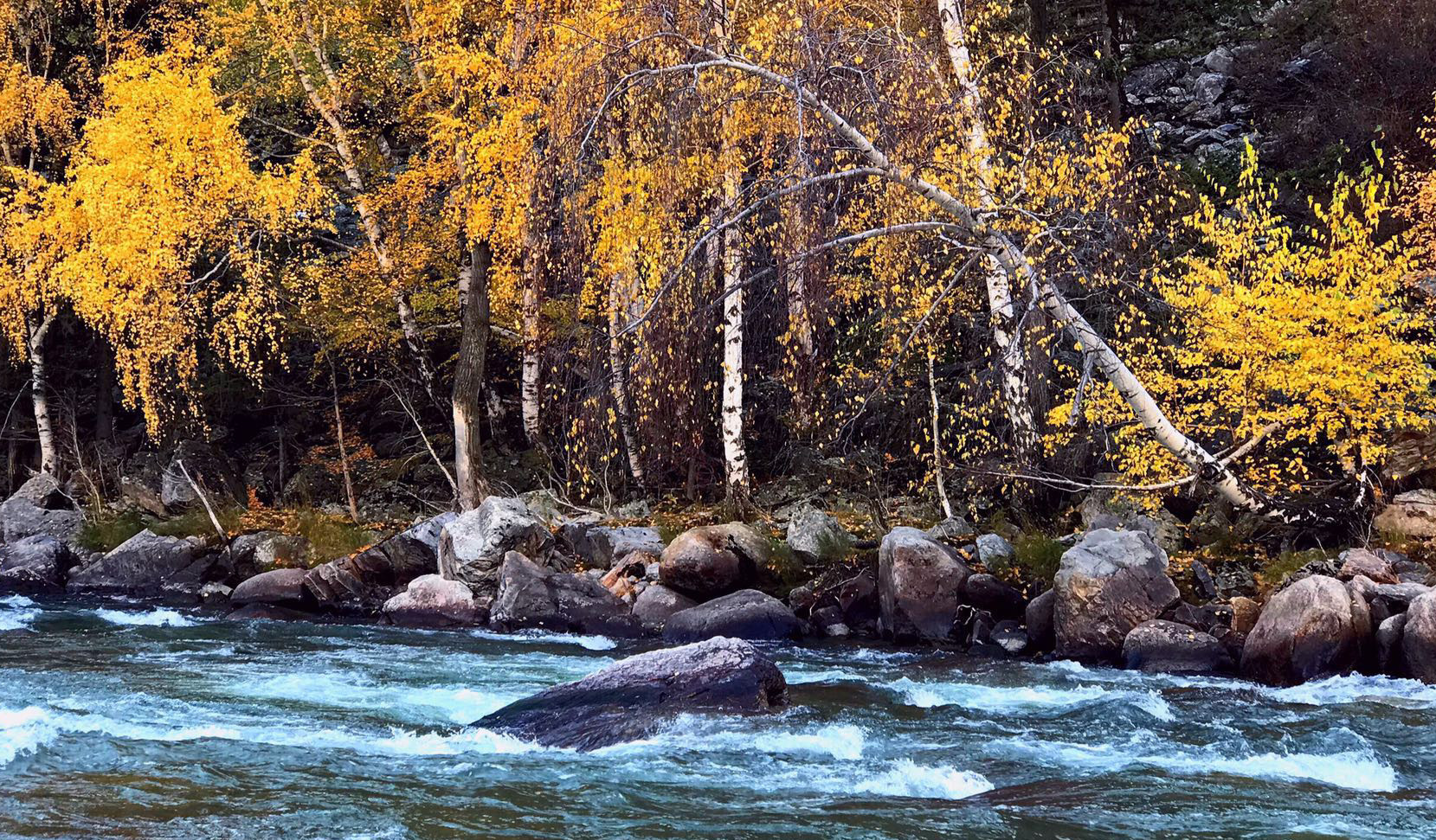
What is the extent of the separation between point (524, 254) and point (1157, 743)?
34.8 feet

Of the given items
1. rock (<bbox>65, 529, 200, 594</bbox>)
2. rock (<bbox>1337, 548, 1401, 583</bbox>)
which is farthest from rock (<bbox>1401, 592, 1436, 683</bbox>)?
rock (<bbox>65, 529, 200, 594</bbox>)

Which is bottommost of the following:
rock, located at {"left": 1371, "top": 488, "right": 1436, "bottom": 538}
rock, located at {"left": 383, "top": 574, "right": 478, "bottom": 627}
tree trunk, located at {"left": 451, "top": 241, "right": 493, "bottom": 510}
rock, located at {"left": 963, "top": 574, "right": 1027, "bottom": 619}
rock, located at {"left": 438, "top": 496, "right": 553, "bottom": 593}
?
rock, located at {"left": 383, "top": 574, "right": 478, "bottom": 627}

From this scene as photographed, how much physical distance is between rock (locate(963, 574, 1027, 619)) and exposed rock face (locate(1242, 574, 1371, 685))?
2538mm

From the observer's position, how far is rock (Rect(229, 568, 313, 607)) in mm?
15172

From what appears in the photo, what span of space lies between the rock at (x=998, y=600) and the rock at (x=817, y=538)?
6.79 feet

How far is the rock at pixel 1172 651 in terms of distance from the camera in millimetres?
10602

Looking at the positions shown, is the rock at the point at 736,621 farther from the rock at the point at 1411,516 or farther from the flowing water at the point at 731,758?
the rock at the point at 1411,516

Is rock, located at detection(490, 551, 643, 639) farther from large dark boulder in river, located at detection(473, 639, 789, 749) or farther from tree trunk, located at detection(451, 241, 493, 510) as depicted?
large dark boulder in river, located at detection(473, 639, 789, 749)

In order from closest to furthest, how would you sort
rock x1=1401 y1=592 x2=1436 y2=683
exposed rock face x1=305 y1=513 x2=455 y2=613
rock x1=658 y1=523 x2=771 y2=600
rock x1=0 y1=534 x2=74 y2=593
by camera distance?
rock x1=1401 y1=592 x2=1436 y2=683 < rock x1=658 y1=523 x2=771 y2=600 < exposed rock face x1=305 y1=513 x2=455 y2=613 < rock x1=0 y1=534 x2=74 y2=593

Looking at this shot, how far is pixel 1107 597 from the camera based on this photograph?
Answer: 444 inches

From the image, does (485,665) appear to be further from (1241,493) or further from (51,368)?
(51,368)

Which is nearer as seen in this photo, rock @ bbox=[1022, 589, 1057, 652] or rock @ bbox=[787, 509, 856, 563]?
rock @ bbox=[1022, 589, 1057, 652]

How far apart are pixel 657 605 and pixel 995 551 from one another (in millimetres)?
3634

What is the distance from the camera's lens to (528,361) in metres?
19.1
